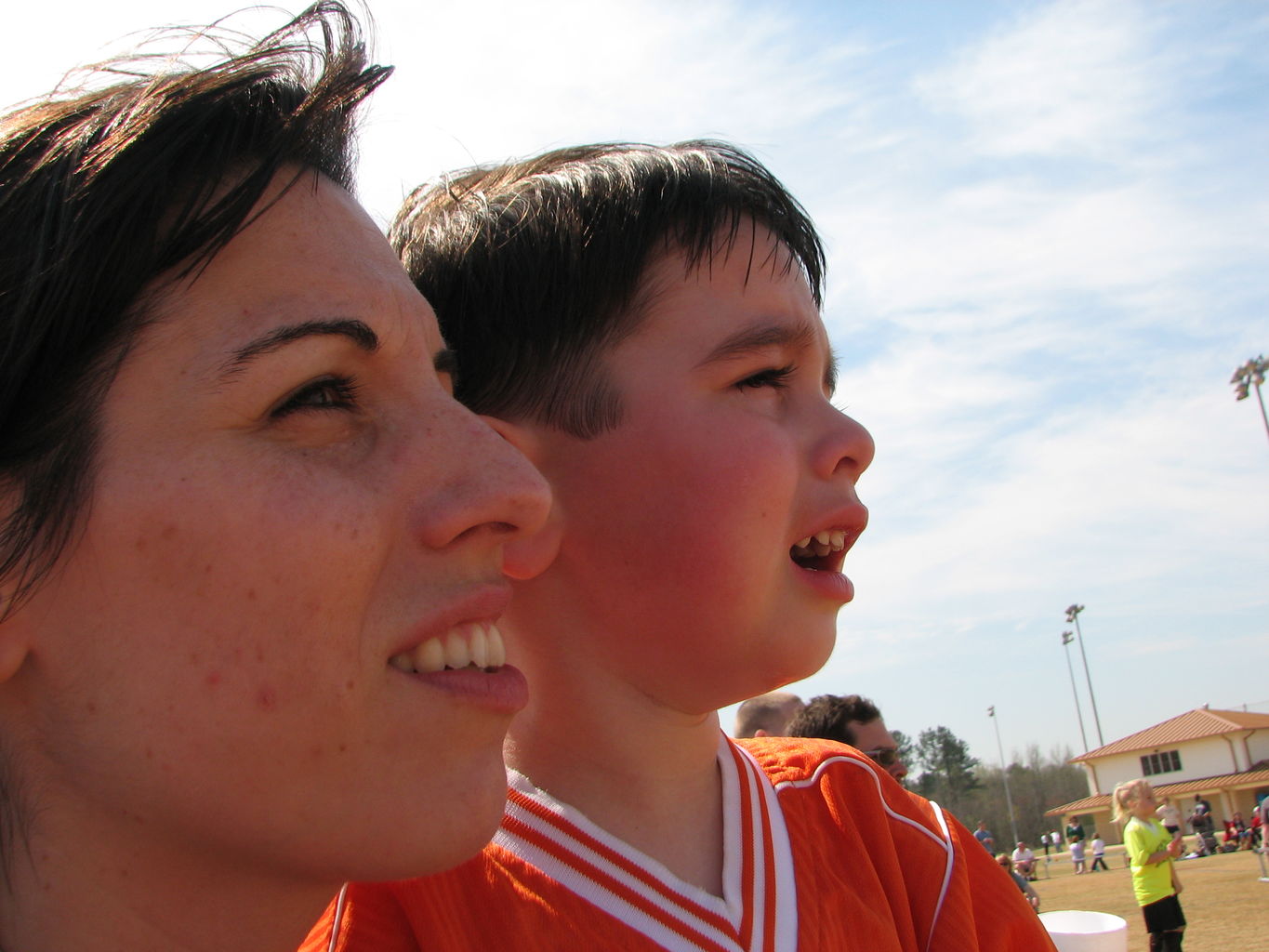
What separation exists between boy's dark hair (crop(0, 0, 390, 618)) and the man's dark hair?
19.5ft

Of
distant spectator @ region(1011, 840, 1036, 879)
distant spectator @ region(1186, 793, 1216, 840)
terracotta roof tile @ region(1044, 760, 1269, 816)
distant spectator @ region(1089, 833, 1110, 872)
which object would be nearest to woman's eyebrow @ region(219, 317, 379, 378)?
distant spectator @ region(1011, 840, 1036, 879)

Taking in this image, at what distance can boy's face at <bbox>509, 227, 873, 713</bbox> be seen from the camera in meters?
1.94

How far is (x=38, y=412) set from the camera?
1.23 metres

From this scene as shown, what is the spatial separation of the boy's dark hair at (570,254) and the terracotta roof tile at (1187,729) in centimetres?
6913

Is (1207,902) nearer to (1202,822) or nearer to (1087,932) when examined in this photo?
(1087,932)

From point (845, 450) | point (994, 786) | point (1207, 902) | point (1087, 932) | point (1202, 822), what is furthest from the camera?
point (994, 786)

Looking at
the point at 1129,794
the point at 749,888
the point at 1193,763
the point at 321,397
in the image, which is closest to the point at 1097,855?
the point at 1129,794

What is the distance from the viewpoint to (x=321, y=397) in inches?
55.0

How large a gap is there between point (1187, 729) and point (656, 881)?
236 ft

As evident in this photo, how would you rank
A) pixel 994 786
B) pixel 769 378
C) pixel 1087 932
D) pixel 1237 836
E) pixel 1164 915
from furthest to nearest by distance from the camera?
pixel 994 786
pixel 1237 836
pixel 1164 915
pixel 1087 932
pixel 769 378

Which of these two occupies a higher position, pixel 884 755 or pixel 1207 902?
pixel 884 755

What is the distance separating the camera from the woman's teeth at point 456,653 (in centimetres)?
136

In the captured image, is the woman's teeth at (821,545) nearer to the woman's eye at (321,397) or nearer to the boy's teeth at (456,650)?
the boy's teeth at (456,650)

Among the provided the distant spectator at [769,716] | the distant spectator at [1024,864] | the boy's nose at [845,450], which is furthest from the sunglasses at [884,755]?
the distant spectator at [1024,864]
